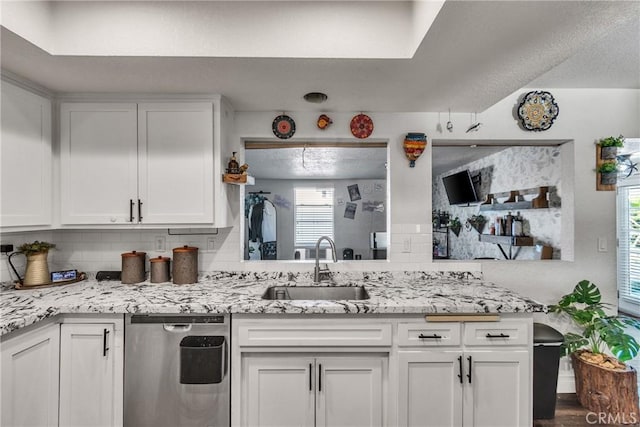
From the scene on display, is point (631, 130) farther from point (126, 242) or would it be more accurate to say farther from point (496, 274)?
point (126, 242)

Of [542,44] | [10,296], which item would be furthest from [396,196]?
[10,296]

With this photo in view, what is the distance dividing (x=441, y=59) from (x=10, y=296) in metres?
2.65

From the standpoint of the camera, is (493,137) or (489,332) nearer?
(489,332)

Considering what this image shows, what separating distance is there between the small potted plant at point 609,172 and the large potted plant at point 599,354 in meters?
0.76

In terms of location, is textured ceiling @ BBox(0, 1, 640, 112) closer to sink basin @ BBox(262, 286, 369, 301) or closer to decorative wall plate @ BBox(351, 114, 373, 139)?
decorative wall plate @ BBox(351, 114, 373, 139)

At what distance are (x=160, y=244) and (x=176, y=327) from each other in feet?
2.88

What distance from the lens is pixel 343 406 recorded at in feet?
5.81

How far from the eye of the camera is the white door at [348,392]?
177 cm

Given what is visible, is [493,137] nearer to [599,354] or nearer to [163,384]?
[599,354]

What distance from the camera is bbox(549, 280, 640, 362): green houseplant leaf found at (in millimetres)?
2299

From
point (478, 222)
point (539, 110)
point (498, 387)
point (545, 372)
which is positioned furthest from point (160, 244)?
point (478, 222)

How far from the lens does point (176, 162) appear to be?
2113 mm

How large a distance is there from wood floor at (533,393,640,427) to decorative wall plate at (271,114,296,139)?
2577 millimetres

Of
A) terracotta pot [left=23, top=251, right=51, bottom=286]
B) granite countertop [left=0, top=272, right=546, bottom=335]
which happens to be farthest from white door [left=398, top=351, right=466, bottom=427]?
terracotta pot [left=23, top=251, right=51, bottom=286]
